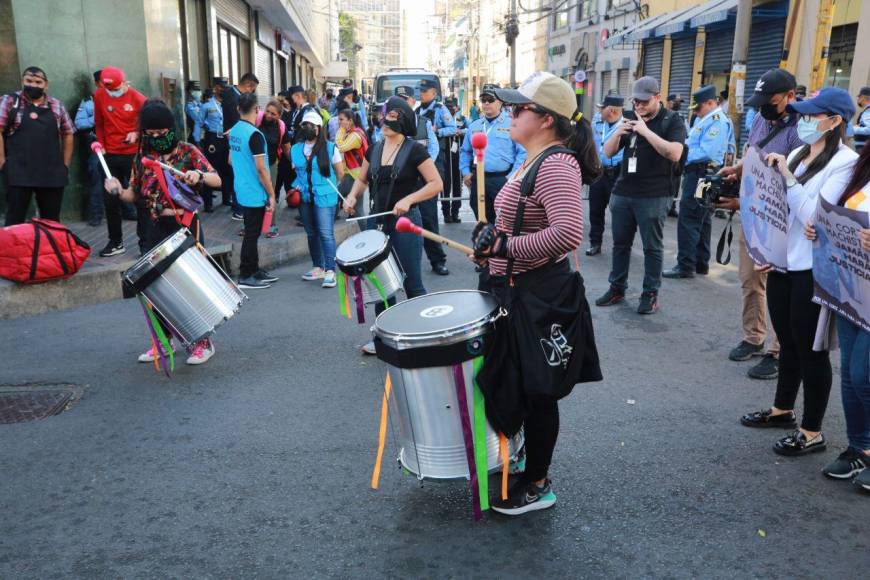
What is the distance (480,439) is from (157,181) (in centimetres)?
329

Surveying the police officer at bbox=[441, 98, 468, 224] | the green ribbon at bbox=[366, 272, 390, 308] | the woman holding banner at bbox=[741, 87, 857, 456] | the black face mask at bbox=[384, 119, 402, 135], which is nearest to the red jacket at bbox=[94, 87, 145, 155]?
the black face mask at bbox=[384, 119, 402, 135]

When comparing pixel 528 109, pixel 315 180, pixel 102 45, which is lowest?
pixel 315 180

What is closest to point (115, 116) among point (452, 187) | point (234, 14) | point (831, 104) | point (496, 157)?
point (496, 157)

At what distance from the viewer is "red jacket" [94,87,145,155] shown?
7961mm

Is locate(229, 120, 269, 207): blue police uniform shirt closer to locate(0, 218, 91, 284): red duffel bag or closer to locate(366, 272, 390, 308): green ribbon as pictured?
locate(0, 218, 91, 284): red duffel bag

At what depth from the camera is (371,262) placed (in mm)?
4711

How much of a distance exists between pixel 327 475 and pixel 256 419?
0.89 m

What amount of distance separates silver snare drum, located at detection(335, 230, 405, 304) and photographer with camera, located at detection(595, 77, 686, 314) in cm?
247

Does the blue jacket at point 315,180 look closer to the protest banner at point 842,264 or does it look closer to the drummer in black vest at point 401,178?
the drummer in black vest at point 401,178

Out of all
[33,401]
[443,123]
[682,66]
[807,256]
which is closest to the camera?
[807,256]

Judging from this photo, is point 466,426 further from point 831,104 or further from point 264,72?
point 264,72

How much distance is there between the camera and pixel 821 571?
2.84 meters

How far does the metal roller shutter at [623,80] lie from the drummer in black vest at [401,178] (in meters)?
24.8

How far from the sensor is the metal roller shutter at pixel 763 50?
675 inches
